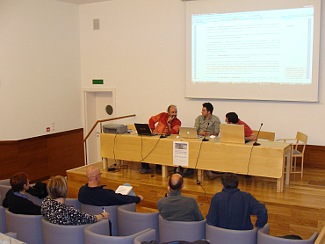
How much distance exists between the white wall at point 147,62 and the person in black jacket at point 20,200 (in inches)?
166

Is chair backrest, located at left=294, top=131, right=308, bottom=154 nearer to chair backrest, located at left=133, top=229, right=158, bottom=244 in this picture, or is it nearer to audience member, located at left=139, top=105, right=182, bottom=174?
audience member, located at left=139, top=105, right=182, bottom=174

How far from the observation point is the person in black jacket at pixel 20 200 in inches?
164

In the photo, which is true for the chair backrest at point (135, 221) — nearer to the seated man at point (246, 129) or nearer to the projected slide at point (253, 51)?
the seated man at point (246, 129)

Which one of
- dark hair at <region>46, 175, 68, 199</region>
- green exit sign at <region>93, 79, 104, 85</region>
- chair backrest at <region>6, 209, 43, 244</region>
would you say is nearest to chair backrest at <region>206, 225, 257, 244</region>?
dark hair at <region>46, 175, 68, 199</region>

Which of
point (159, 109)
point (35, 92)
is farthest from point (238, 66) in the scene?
point (35, 92)

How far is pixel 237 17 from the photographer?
7176 mm

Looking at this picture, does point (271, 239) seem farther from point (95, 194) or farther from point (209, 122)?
point (209, 122)

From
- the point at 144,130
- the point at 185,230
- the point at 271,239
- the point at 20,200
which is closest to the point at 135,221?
the point at 185,230

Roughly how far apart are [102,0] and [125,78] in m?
1.73

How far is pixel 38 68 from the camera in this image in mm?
7945

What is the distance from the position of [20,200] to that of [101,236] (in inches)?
50.7

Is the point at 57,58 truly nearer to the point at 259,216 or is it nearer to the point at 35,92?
the point at 35,92

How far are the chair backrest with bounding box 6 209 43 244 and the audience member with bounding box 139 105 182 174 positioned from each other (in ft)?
9.10

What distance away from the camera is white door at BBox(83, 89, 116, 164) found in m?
9.08
